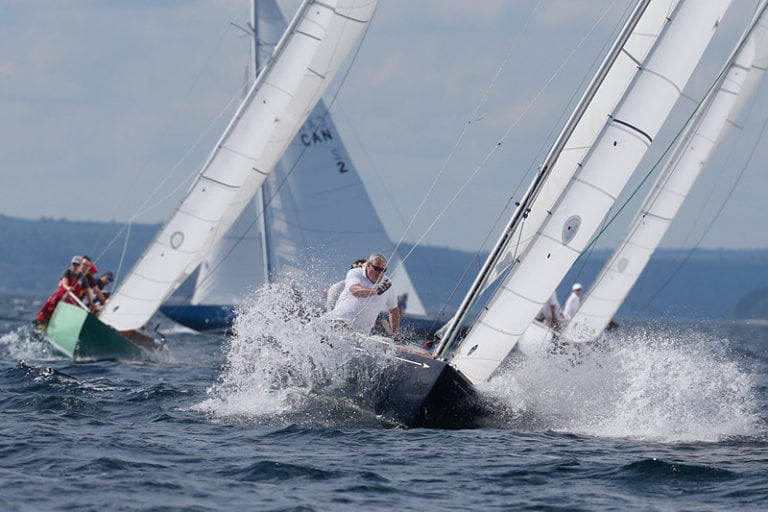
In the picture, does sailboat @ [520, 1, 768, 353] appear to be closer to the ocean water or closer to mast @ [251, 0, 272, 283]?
the ocean water

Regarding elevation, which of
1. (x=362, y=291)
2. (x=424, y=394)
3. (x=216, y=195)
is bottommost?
(x=424, y=394)

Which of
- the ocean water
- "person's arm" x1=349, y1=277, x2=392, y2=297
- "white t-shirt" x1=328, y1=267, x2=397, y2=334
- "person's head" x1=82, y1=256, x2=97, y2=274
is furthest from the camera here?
"person's head" x1=82, y1=256, x2=97, y2=274

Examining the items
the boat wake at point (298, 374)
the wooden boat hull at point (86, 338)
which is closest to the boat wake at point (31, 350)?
the wooden boat hull at point (86, 338)

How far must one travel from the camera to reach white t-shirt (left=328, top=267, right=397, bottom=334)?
11.9 meters

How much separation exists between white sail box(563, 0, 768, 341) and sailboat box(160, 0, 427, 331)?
29.8 ft

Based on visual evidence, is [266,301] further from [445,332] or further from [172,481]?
[172,481]

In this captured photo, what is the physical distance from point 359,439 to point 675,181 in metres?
10.8

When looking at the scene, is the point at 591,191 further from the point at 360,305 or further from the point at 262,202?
the point at 262,202

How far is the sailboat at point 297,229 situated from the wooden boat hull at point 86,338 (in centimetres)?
999

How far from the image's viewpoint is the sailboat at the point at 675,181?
773 inches

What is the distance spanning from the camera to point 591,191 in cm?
1130

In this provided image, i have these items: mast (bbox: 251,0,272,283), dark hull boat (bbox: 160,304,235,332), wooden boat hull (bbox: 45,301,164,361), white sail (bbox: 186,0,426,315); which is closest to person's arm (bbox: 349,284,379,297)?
wooden boat hull (bbox: 45,301,164,361)

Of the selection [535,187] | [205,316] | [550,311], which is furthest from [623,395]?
[205,316]

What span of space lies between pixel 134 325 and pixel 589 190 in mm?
9466
